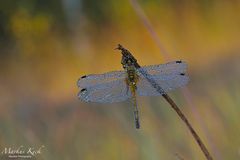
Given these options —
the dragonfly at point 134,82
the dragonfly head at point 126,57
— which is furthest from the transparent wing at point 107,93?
the dragonfly head at point 126,57

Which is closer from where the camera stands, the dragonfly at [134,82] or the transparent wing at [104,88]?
the dragonfly at [134,82]

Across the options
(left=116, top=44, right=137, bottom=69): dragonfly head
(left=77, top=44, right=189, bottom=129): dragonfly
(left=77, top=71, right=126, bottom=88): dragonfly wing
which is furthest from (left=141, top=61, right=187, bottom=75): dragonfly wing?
(left=116, top=44, right=137, bottom=69): dragonfly head

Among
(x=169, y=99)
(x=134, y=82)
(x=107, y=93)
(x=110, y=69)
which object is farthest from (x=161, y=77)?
(x=110, y=69)

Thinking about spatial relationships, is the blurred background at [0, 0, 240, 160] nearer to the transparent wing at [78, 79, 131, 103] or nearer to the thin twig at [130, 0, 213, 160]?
the thin twig at [130, 0, 213, 160]

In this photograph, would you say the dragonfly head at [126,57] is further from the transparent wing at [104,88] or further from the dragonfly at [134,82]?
the transparent wing at [104,88]

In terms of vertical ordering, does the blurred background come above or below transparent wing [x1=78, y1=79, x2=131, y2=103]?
above

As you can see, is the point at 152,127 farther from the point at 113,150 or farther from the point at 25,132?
the point at 25,132

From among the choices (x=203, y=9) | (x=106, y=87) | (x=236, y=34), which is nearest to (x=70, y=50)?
(x=203, y=9)
